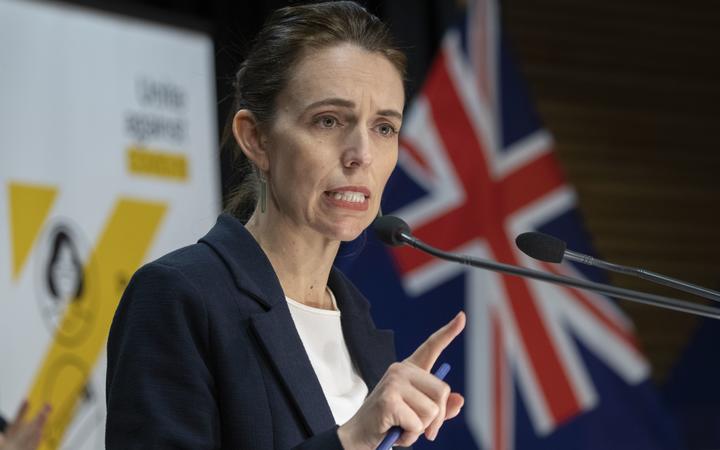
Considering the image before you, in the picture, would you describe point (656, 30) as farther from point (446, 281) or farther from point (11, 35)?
point (11, 35)

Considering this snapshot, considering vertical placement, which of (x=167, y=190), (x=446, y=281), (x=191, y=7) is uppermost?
(x=191, y=7)

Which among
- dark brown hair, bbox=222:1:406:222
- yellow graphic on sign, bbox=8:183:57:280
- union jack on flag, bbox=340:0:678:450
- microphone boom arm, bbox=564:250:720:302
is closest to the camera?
microphone boom arm, bbox=564:250:720:302

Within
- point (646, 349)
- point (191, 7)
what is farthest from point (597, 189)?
point (191, 7)

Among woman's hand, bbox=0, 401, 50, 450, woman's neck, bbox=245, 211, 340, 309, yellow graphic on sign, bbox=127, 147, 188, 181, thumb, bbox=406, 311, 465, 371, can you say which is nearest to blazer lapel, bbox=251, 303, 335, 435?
woman's neck, bbox=245, 211, 340, 309

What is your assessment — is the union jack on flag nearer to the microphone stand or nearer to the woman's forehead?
the woman's forehead

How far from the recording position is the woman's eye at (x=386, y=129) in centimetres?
166

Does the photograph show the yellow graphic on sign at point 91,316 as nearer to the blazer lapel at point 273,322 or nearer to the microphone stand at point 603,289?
the blazer lapel at point 273,322

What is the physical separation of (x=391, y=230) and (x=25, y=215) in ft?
7.86

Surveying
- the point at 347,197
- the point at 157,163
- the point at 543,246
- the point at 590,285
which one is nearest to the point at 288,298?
the point at 347,197

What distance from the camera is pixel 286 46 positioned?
5.56 ft

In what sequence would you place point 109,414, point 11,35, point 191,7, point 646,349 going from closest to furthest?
point 109,414
point 11,35
point 191,7
point 646,349

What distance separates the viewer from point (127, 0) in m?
4.07

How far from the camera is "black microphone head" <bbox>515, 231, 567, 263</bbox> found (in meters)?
1.52

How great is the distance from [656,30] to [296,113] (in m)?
5.24
